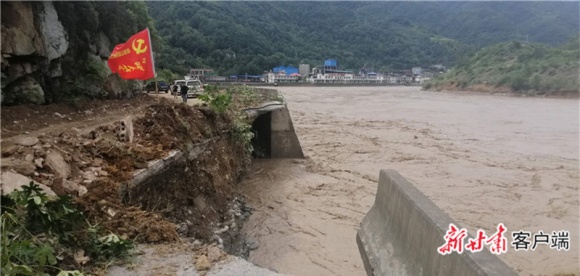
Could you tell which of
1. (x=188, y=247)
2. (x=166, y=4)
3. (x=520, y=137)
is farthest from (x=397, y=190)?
(x=166, y=4)

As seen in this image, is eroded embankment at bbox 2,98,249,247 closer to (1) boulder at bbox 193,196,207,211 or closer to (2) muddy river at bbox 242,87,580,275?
(1) boulder at bbox 193,196,207,211

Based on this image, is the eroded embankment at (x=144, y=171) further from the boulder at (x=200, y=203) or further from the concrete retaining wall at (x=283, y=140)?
the concrete retaining wall at (x=283, y=140)

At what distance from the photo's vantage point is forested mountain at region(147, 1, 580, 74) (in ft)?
338

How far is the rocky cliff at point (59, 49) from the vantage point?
928 cm

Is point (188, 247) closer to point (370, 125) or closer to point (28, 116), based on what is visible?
point (28, 116)

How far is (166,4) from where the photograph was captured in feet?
372

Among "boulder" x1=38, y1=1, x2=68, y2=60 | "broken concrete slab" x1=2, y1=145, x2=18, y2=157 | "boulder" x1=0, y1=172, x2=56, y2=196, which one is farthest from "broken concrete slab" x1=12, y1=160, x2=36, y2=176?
"boulder" x1=38, y1=1, x2=68, y2=60

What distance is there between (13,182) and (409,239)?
15.6 ft

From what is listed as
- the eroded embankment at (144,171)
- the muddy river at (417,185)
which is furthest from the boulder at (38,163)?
the muddy river at (417,185)

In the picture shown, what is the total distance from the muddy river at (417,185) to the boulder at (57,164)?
379cm

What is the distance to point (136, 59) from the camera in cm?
838

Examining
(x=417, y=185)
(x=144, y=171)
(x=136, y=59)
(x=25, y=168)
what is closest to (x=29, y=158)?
(x=25, y=168)

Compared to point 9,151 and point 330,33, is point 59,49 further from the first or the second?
point 330,33

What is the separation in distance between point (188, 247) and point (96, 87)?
10.2 metres
